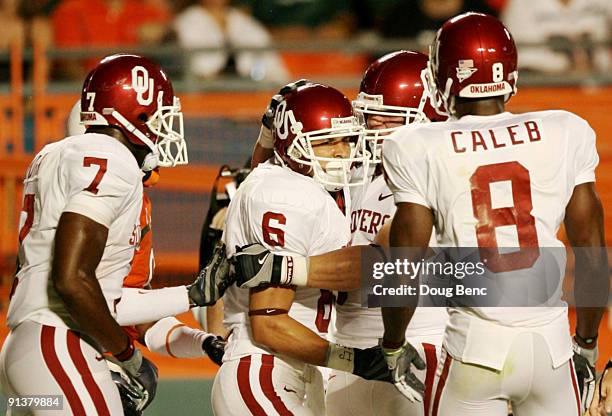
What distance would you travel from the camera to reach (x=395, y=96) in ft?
15.1

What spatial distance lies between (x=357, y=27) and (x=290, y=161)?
7227 millimetres

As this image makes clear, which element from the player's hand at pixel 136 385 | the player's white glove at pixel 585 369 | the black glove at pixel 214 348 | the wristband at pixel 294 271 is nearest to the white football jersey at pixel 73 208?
the player's hand at pixel 136 385

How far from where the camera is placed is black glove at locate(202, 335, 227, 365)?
434 cm

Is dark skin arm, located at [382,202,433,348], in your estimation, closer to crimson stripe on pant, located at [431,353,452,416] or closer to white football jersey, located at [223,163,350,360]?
crimson stripe on pant, located at [431,353,452,416]

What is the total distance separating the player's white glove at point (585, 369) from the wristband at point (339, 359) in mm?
711

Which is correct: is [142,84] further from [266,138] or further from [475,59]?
[475,59]

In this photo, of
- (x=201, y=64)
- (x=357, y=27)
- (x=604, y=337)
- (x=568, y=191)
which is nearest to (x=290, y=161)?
(x=568, y=191)

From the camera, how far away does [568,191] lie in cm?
366

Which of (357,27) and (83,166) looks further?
(357,27)

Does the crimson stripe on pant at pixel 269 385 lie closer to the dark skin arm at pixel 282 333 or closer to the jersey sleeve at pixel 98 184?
the dark skin arm at pixel 282 333

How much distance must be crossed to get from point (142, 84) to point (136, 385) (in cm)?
102

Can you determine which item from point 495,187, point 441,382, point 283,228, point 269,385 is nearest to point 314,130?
point 283,228

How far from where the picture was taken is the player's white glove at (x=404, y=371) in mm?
3770

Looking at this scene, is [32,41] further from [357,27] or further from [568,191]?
[568,191]
